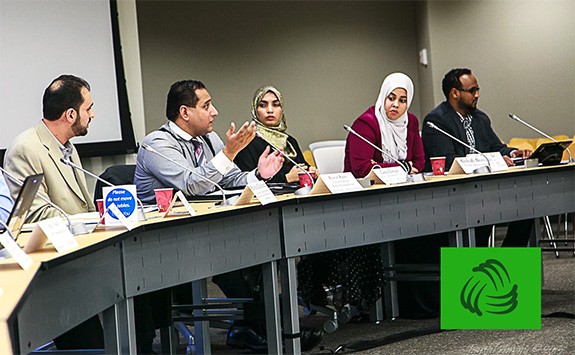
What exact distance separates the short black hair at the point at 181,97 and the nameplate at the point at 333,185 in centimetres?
72

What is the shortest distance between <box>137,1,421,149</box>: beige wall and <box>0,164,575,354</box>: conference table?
3.51 metres

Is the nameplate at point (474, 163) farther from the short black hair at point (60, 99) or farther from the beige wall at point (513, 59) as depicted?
the beige wall at point (513, 59)

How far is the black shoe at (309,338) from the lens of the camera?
9.27 feet

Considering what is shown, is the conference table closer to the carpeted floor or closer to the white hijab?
the carpeted floor

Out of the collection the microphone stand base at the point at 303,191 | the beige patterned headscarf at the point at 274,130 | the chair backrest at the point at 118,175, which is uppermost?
the beige patterned headscarf at the point at 274,130

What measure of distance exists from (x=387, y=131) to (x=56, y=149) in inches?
66.3

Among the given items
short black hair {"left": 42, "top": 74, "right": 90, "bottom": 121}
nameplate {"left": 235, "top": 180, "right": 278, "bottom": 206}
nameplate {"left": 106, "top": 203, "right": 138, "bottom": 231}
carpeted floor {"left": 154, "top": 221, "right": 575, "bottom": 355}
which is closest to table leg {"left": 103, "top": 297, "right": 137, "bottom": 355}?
nameplate {"left": 106, "top": 203, "right": 138, "bottom": 231}

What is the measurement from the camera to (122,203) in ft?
6.38

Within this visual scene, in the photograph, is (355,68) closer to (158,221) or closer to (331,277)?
(331,277)

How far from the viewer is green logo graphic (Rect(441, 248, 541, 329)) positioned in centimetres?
258

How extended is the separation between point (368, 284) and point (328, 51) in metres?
3.90

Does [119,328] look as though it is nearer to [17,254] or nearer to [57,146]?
[17,254]

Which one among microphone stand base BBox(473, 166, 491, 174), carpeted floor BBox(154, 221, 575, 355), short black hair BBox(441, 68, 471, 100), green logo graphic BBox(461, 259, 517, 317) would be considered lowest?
carpeted floor BBox(154, 221, 575, 355)

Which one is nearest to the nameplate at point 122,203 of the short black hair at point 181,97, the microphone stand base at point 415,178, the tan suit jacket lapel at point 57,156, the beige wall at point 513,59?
the tan suit jacket lapel at point 57,156
